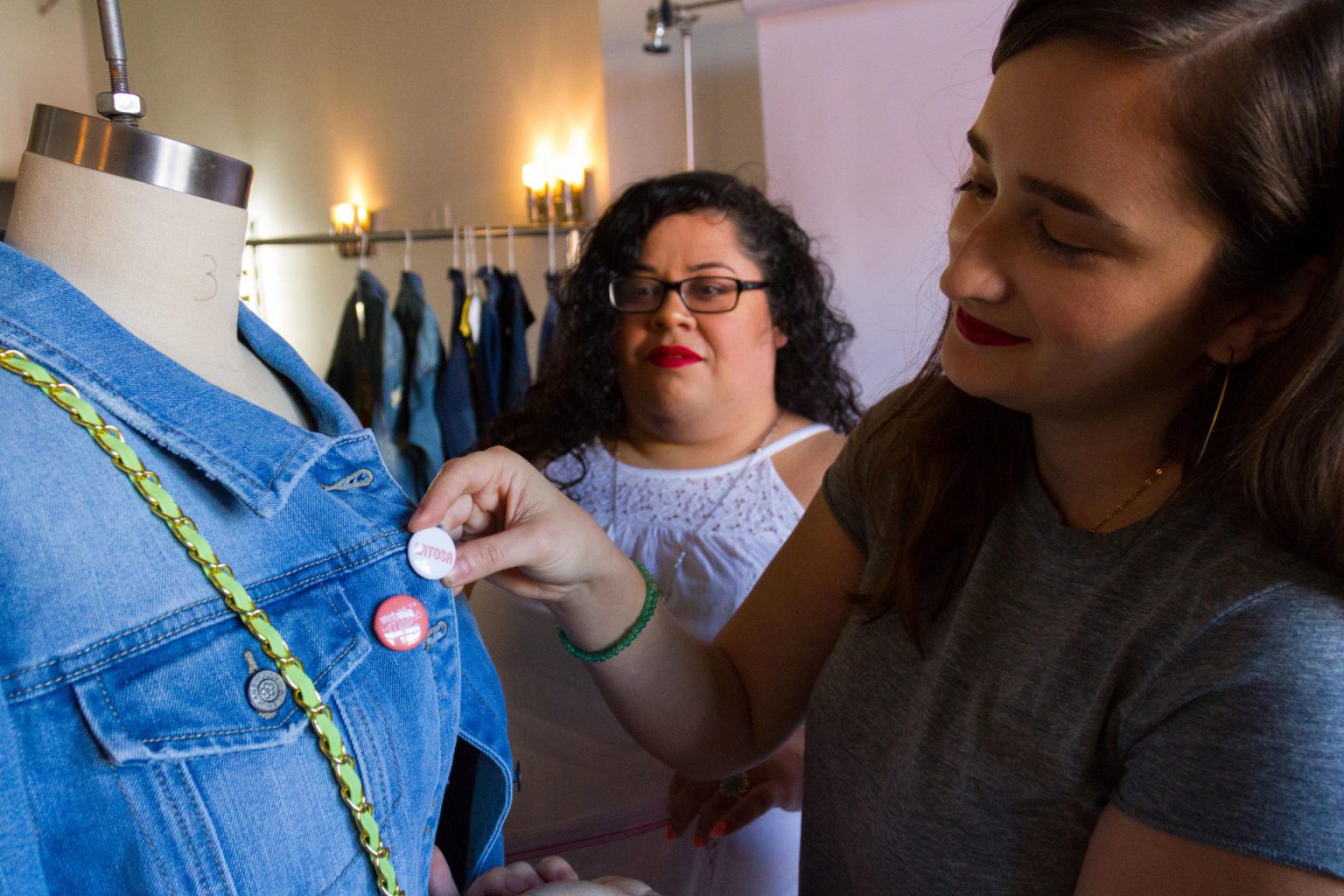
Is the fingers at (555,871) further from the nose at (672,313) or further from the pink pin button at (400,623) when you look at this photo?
the nose at (672,313)

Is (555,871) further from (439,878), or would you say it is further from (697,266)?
(697,266)

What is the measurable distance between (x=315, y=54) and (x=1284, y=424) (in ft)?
13.6

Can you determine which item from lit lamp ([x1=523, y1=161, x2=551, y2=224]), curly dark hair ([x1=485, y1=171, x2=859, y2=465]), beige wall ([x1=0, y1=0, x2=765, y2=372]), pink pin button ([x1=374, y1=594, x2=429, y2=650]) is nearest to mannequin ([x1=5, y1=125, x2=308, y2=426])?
pink pin button ([x1=374, y1=594, x2=429, y2=650])

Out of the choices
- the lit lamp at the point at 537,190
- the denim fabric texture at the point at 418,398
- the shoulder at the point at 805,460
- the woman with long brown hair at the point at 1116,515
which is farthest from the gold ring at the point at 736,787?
the lit lamp at the point at 537,190

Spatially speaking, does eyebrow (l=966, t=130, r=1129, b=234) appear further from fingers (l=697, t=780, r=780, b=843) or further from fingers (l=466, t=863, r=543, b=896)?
fingers (l=697, t=780, r=780, b=843)

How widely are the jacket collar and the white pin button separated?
0.32 ft

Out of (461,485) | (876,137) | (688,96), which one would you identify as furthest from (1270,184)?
A: (688,96)

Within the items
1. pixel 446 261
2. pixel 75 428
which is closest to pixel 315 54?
pixel 446 261

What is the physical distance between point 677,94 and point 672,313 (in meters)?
1.52

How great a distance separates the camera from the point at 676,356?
1722 mm

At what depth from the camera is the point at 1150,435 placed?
2.83 feet

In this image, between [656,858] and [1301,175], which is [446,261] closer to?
[656,858]

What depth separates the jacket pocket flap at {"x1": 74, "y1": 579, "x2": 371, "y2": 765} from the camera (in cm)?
54

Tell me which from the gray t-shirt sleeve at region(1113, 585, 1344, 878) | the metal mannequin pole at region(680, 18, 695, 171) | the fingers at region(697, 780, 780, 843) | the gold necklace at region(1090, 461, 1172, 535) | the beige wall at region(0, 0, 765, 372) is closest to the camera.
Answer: the gray t-shirt sleeve at region(1113, 585, 1344, 878)
